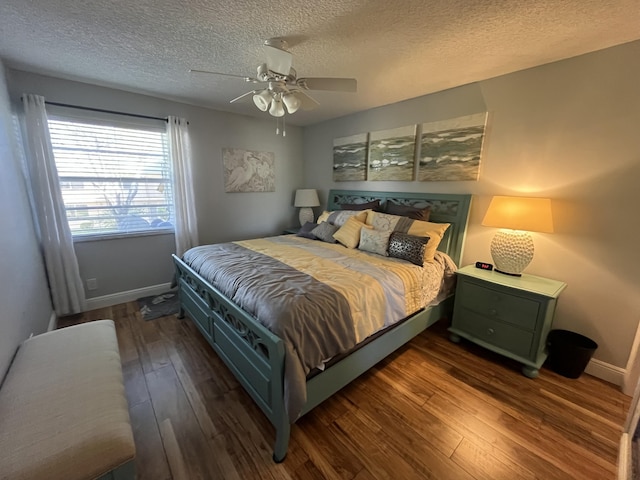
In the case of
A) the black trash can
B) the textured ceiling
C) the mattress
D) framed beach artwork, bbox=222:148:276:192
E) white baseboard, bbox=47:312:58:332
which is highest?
the textured ceiling

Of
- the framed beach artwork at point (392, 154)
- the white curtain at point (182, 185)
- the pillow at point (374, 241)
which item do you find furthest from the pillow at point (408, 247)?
the white curtain at point (182, 185)

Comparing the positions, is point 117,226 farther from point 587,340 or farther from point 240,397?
point 587,340

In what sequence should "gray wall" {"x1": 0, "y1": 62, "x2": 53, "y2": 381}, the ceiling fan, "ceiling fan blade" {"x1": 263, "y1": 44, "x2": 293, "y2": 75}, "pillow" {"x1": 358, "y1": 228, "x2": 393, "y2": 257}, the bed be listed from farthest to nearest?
"pillow" {"x1": 358, "y1": 228, "x2": 393, "y2": 257}
the ceiling fan
"ceiling fan blade" {"x1": 263, "y1": 44, "x2": 293, "y2": 75}
"gray wall" {"x1": 0, "y1": 62, "x2": 53, "y2": 381}
the bed

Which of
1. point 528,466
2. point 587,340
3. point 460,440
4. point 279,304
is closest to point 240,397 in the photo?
point 279,304

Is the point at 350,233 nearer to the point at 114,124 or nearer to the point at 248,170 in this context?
the point at 248,170

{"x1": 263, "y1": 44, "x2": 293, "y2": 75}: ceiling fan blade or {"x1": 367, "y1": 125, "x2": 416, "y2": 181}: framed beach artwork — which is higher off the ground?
{"x1": 263, "y1": 44, "x2": 293, "y2": 75}: ceiling fan blade

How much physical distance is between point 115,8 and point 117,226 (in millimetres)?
2310

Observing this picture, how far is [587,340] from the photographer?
2.08m

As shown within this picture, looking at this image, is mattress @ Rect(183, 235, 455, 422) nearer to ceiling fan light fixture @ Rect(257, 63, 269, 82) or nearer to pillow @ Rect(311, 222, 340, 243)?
pillow @ Rect(311, 222, 340, 243)

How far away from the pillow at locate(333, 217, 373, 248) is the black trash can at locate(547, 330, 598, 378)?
1.87m

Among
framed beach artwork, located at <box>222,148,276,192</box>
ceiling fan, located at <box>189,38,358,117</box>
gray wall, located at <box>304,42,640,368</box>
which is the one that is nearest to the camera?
ceiling fan, located at <box>189,38,358,117</box>

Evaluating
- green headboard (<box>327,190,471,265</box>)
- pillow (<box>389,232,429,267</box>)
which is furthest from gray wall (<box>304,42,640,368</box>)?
pillow (<box>389,232,429,267</box>)

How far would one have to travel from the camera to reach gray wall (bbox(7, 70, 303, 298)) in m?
2.73

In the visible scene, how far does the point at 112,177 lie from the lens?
2982 mm
